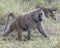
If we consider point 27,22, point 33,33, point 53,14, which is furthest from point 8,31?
point 53,14

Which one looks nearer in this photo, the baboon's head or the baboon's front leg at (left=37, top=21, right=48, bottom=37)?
the baboon's front leg at (left=37, top=21, right=48, bottom=37)

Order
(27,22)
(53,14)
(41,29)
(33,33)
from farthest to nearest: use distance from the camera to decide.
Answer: (53,14), (33,33), (41,29), (27,22)

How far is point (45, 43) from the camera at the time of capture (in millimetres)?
7418

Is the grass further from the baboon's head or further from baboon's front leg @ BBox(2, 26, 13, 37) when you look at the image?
the baboon's head

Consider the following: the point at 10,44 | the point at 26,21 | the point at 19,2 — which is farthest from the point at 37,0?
the point at 10,44

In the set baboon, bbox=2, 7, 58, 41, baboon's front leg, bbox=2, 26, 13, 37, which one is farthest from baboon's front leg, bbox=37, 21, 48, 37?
baboon's front leg, bbox=2, 26, 13, 37

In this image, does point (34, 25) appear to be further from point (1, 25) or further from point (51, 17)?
point (51, 17)

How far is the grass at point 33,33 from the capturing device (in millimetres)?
7180

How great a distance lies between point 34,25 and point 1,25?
4.57 ft

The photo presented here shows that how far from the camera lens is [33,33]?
845 cm

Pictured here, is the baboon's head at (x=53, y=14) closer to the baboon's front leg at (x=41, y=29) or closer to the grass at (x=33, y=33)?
the grass at (x=33, y=33)

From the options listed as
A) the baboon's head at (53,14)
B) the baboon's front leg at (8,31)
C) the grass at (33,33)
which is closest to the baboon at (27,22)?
the baboon's front leg at (8,31)

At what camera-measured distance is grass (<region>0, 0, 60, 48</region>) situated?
7.18m

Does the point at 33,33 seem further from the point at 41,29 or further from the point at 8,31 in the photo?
the point at 8,31
